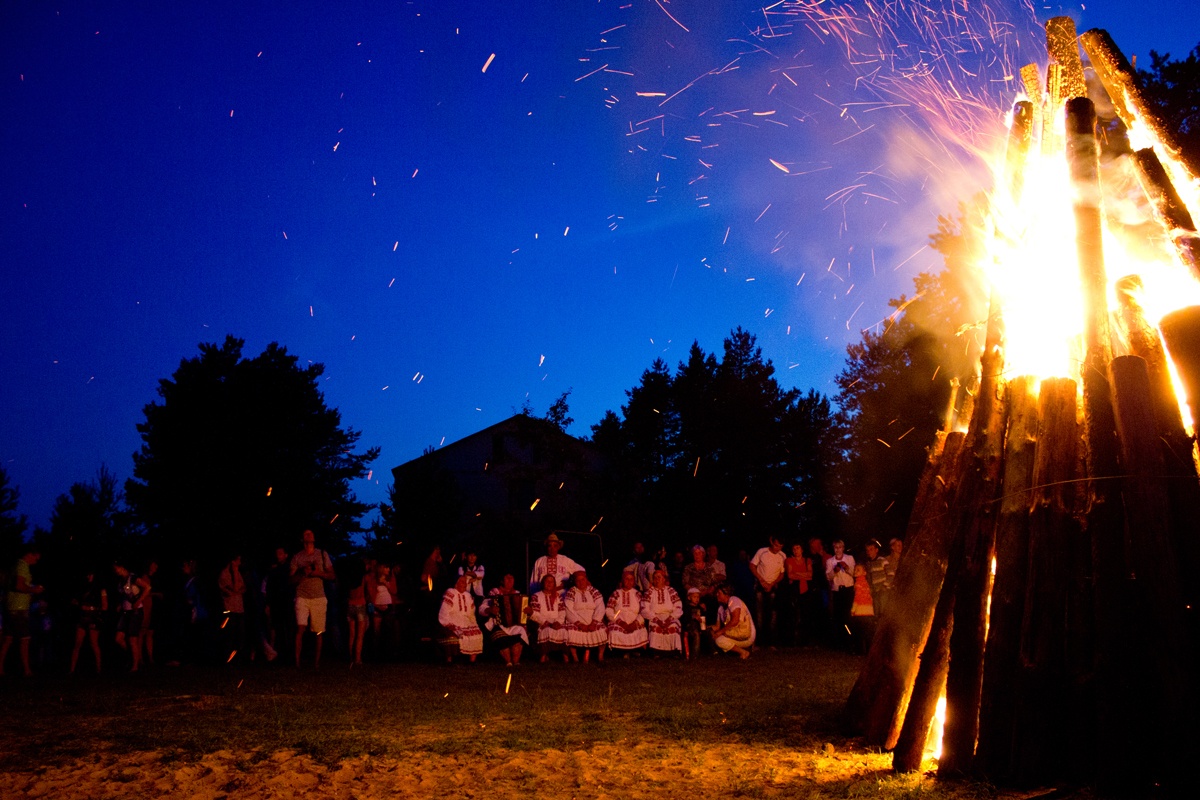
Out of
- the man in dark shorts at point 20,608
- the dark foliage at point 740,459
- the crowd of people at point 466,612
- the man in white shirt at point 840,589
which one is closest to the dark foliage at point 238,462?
the dark foliage at point 740,459

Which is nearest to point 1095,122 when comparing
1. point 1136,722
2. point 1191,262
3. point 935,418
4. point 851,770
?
point 1191,262

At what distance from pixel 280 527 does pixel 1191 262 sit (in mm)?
31463

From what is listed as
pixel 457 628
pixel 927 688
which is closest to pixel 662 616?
pixel 457 628

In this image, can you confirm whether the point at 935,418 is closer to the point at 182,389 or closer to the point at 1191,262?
the point at 1191,262

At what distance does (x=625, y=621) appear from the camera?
42.6 ft

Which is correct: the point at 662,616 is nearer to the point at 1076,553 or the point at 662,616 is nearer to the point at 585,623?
the point at 585,623

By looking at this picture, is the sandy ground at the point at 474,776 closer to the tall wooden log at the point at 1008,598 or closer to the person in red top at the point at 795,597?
the tall wooden log at the point at 1008,598

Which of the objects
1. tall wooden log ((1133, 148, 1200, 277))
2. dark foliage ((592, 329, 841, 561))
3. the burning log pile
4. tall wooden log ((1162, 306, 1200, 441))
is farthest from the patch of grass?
dark foliage ((592, 329, 841, 561))

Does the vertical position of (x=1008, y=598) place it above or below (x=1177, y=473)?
below

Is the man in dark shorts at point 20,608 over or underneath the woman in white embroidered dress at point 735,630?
over

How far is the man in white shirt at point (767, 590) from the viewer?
1451 cm

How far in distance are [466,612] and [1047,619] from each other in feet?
32.4

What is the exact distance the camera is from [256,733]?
621 centimetres

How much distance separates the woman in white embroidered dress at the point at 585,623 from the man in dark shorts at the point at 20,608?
7753 mm
